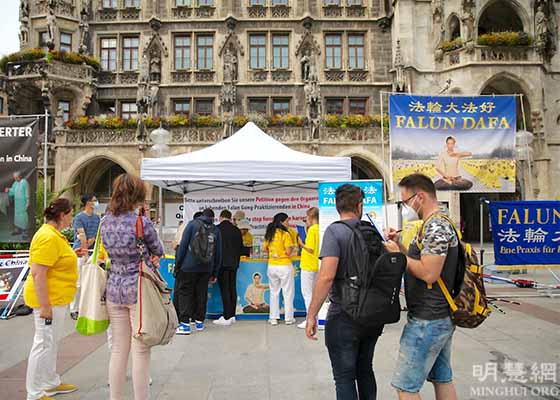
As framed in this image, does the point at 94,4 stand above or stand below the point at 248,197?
above

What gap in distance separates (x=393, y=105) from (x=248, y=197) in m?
3.52

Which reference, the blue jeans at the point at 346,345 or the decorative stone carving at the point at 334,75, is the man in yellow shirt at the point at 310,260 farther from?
the decorative stone carving at the point at 334,75

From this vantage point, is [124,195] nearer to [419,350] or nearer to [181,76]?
[419,350]

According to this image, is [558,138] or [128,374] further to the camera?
[558,138]

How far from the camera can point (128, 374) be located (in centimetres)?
445

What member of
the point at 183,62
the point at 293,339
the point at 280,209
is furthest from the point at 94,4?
the point at 293,339

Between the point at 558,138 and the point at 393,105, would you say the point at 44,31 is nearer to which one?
the point at 393,105

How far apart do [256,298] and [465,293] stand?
4.96 metres

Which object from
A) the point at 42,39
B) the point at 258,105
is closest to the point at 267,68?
the point at 258,105

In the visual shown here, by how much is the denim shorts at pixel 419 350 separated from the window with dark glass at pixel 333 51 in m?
24.1

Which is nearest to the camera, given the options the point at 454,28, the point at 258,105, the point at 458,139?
the point at 458,139

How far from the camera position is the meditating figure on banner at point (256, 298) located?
716 centimetres

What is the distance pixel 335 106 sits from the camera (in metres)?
25.0

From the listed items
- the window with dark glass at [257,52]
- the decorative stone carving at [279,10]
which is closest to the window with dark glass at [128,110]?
the window with dark glass at [257,52]
